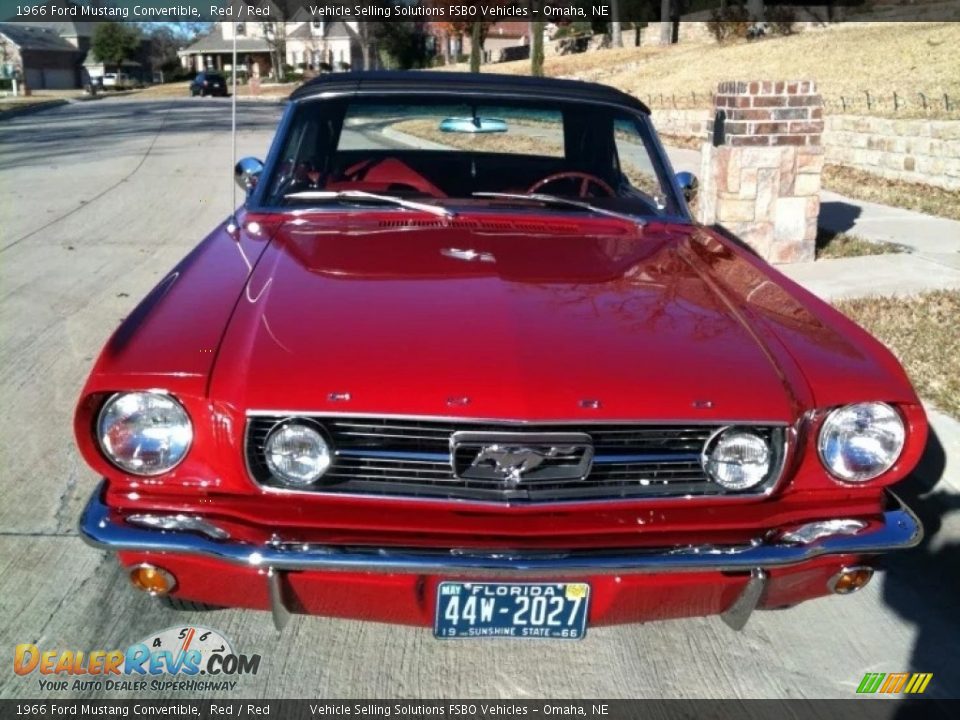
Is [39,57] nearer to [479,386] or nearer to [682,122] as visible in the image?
[682,122]

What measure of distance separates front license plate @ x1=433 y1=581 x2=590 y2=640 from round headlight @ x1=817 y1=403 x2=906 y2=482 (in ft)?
2.40

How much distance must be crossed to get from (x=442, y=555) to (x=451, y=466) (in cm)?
21

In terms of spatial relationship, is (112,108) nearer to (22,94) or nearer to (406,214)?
(22,94)

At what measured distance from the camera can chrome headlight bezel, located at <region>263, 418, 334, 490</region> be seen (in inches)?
90.4

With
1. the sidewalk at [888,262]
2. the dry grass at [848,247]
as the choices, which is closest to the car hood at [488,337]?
the sidewalk at [888,262]

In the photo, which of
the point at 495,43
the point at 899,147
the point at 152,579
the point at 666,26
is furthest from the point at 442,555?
the point at 495,43

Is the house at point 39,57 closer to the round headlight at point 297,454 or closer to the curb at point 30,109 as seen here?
the curb at point 30,109

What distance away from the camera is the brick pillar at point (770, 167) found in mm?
6473

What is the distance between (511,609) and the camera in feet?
7.62

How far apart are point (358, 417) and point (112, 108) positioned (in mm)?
32696

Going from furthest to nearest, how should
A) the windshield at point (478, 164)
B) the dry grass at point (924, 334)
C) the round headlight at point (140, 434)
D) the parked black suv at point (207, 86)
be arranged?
the parked black suv at point (207, 86), the dry grass at point (924, 334), the windshield at point (478, 164), the round headlight at point (140, 434)

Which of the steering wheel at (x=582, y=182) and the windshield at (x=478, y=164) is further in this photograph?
the steering wheel at (x=582, y=182)

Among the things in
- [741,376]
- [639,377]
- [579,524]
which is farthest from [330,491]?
[741,376]

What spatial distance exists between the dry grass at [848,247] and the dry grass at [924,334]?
4.10 feet
